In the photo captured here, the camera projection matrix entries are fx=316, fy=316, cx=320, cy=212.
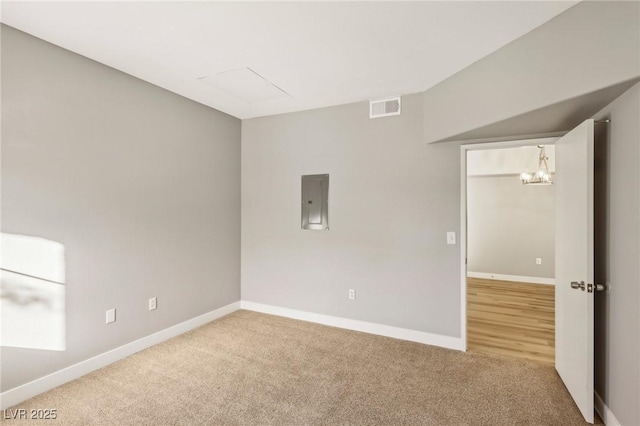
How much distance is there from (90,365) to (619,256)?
4.11m

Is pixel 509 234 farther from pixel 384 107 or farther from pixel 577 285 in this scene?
pixel 577 285

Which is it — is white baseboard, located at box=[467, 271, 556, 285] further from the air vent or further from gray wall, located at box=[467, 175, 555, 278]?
the air vent

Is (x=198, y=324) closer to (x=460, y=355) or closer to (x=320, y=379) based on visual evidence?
(x=320, y=379)

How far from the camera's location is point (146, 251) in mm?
3244

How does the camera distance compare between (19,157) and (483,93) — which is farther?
(483,93)

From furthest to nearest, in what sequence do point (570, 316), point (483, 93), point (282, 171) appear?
1. point (282, 171)
2. point (483, 93)
3. point (570, 316)

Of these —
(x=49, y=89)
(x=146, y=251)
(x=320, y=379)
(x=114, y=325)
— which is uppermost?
(x=49, y=89)

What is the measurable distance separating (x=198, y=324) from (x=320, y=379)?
189 centimetres

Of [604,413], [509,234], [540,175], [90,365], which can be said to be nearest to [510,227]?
[509,234]

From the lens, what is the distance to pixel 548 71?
2.12m

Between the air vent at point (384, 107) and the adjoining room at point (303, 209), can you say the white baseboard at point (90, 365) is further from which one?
the air vent at point (384, 107)

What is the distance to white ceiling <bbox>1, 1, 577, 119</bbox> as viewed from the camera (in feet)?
6.64

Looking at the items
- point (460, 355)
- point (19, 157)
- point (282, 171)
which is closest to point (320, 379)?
point (460, 355)

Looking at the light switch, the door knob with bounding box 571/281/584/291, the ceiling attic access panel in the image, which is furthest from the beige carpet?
the ceiling attic access panel
